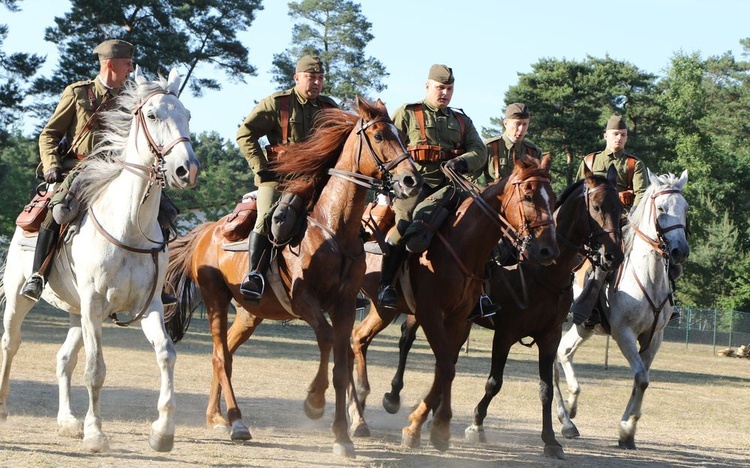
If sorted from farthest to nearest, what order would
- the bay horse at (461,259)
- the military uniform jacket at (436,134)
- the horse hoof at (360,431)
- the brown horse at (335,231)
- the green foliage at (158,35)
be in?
the green foliage at (158,35), the military uniform jacket at (436,134), the horse hoof at (360,431), the bay horse at (461,259), the brown horse at (335,231)

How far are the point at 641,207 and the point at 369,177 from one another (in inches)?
202

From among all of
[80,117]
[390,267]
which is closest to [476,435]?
[390,267]

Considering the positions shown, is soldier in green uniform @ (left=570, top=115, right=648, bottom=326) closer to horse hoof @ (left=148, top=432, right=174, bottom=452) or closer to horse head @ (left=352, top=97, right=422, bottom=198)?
horse head @ (left=352, top=97, right=422, bottom=198)

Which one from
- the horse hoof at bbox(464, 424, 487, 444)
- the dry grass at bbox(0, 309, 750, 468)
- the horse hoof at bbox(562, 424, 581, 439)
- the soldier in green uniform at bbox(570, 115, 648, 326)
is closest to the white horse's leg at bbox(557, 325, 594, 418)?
the dry grass at bbox(0, 309, 750, 468)

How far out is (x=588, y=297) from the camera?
12.9 m

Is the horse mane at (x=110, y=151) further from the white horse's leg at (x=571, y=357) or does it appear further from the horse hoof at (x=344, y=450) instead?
the white horse's leg at (x=571, y=357)

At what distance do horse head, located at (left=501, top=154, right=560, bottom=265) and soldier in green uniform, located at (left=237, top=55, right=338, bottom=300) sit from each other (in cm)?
223

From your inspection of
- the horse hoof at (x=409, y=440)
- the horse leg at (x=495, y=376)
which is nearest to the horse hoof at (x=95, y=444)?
the horse hoof at (x=409, y=440)

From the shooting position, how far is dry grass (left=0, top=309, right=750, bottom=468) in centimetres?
947

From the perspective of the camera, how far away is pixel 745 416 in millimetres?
17828

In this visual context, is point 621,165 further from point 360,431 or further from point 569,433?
point 360,431

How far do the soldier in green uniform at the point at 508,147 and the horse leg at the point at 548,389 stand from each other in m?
2.33

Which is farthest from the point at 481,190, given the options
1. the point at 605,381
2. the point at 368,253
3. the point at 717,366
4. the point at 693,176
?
the point at 693,176

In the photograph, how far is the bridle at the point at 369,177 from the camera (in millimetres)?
9461
